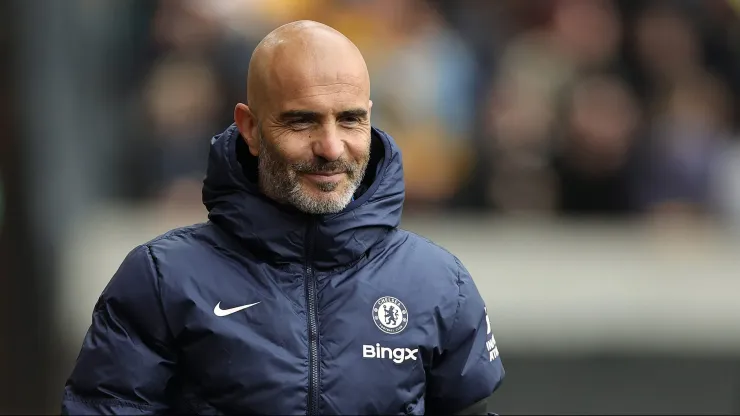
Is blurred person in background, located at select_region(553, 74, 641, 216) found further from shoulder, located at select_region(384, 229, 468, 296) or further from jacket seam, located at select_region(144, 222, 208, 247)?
jacket seam, located at select_region(144, 222, 208, 247)

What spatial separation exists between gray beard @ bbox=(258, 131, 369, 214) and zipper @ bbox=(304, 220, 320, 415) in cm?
5

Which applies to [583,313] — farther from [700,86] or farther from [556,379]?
[700,86]

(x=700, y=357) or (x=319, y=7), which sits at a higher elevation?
(x=319, y=7)

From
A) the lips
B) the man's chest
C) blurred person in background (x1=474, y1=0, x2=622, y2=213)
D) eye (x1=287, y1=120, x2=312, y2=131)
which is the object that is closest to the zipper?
the man's chest

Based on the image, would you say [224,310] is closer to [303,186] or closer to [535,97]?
[303,186]

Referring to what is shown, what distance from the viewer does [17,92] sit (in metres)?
7.88

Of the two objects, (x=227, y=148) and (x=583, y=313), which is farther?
(x=583, y=313)

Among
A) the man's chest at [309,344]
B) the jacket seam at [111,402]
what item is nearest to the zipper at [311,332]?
the man's chest at [309,344]

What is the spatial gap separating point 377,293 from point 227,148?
474mm

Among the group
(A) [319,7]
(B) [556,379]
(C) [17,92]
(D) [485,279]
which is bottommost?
(B) [556,379]

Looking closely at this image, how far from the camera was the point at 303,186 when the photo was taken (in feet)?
10.7

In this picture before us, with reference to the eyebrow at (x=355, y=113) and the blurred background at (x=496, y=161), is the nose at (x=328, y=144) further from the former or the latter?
the blurred background at (x=496, y=161)

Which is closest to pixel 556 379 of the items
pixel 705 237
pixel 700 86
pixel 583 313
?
pixel 583 313

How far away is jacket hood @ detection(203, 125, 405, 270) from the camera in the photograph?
3275 mm
